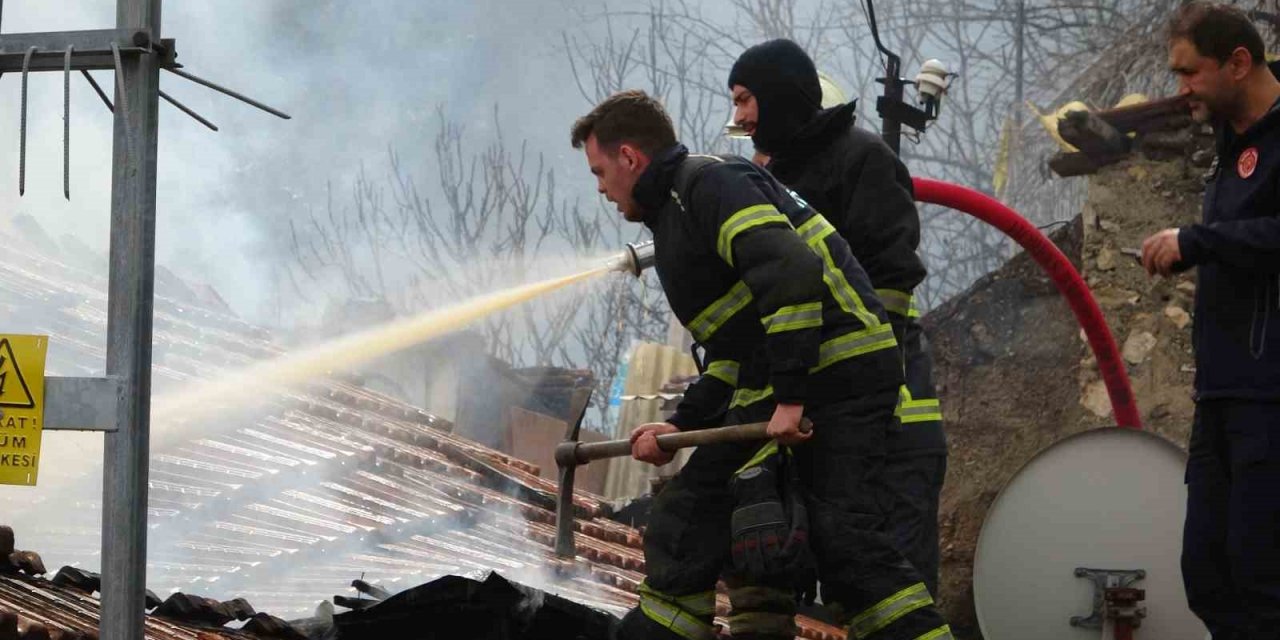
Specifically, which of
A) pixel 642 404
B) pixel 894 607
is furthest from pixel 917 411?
pixel 642 404

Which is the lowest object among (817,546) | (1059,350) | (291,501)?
(817,546)

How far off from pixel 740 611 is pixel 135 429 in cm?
187

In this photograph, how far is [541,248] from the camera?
2564 centimetres

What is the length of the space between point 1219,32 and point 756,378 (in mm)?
1526

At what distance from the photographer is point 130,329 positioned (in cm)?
313

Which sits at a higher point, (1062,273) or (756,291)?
(1062,273)

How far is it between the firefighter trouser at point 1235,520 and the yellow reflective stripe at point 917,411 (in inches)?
27.9

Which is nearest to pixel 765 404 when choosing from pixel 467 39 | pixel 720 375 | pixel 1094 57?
pixel 720 375

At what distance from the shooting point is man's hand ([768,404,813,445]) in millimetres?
3906

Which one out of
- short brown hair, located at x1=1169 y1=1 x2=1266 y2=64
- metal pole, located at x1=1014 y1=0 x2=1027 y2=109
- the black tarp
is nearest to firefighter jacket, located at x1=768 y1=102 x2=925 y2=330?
short brown hair, located at x1=1169 y1=1 x2=1266 y2=64

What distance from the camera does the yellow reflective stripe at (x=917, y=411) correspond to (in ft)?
14.6

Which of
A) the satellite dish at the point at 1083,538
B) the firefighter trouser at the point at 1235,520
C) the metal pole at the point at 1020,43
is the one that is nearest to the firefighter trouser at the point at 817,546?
the firefighter trouser at the point at 1235,520

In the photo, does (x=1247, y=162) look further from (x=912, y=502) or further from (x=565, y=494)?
(x=565, y=494)

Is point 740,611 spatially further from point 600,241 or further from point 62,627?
point 600,241
